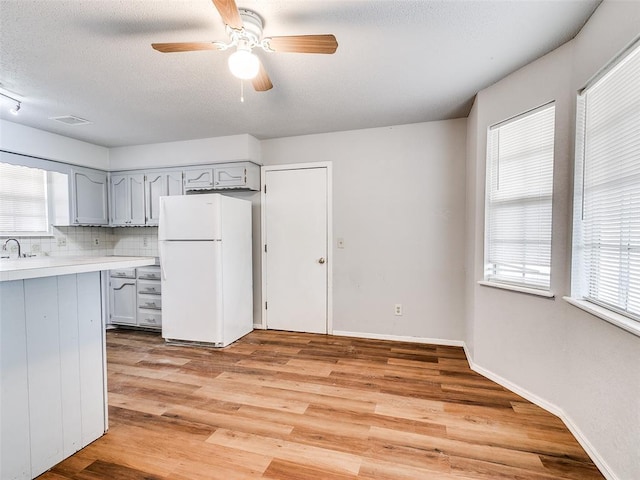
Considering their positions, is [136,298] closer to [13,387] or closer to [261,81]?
[13,387]

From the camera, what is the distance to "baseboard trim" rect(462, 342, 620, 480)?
5.14 ft

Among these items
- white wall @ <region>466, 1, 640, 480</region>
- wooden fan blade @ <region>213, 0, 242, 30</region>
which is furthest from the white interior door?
wooden fan blade @ <region>213, 0, 242, 30</region>

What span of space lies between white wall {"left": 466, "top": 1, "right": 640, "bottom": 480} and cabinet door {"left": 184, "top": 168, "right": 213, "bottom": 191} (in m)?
2.97

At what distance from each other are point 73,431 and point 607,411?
288 cm

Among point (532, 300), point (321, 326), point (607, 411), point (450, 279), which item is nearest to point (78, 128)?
point (321, 326)

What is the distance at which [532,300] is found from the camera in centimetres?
221

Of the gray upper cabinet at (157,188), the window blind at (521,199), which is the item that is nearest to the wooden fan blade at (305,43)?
the window blind at (521,199)

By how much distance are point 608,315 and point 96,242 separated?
5404mm

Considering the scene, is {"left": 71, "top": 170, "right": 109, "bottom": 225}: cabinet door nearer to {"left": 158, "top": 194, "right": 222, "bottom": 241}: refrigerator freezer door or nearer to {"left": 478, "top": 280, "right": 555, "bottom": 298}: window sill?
{"left": 158, "top": 194, "right": 222, "bottom": 241}: refrigerator freezer door

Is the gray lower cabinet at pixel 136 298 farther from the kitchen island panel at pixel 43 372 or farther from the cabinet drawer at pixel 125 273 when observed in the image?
the kitchen island panel at pixel 43 372

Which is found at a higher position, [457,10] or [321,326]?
[457,10]

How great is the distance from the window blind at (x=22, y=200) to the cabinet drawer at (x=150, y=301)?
138 centimetres

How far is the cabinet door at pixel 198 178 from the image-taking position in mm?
3794

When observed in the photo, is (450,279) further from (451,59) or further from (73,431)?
(73,431)
